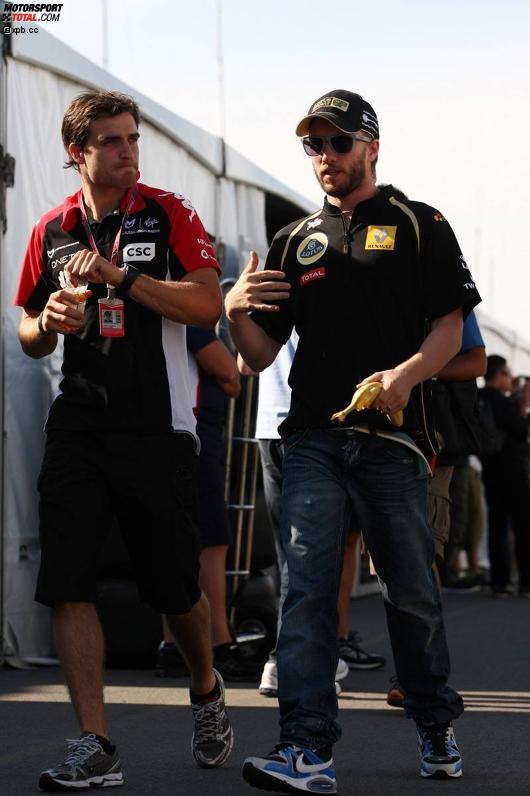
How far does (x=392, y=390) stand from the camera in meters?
4.22

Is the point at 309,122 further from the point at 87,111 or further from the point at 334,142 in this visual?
the point at 87,111

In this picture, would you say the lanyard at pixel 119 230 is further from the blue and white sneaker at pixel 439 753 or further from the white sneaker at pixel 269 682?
the white sneaker at pixel 269 682

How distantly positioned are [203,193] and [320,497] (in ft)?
16.2

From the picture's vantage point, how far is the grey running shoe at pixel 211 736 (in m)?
4.79

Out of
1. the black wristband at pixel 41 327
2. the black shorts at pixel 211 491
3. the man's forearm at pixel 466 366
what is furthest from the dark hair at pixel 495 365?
the black wristband at pixel 41 327

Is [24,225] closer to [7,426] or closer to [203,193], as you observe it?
[7,426]

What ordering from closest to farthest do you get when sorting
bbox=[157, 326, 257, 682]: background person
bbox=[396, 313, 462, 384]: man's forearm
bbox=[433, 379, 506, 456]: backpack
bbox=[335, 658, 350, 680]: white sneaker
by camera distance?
1. bbox=[396, 313, 462, 384]: man's forearm
2. bbox=[433, 379, 506, 456]: backpack
3. bbox=[335, 658, 350, 680]: white sneaker
4. bbox=[157, 326, 257, 682]: background person

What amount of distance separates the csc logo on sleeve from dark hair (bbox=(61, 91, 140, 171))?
404mm

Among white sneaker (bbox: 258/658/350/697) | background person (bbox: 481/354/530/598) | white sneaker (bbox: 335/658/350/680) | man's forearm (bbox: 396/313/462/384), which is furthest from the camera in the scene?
background person (bbox: 481/354/530/598)

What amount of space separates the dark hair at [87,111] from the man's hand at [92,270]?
532 millimetres

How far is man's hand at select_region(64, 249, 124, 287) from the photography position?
443cm

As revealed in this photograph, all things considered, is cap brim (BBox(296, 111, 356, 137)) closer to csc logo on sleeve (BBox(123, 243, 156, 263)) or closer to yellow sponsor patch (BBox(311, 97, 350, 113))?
yellow sponsor patch (BBox(311, 97, 350, 113))

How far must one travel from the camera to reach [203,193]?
9125mm

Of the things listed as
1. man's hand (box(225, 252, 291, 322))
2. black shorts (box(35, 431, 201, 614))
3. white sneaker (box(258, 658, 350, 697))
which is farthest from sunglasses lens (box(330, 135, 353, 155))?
white sneaker (box(258, 658, 350, 697))
